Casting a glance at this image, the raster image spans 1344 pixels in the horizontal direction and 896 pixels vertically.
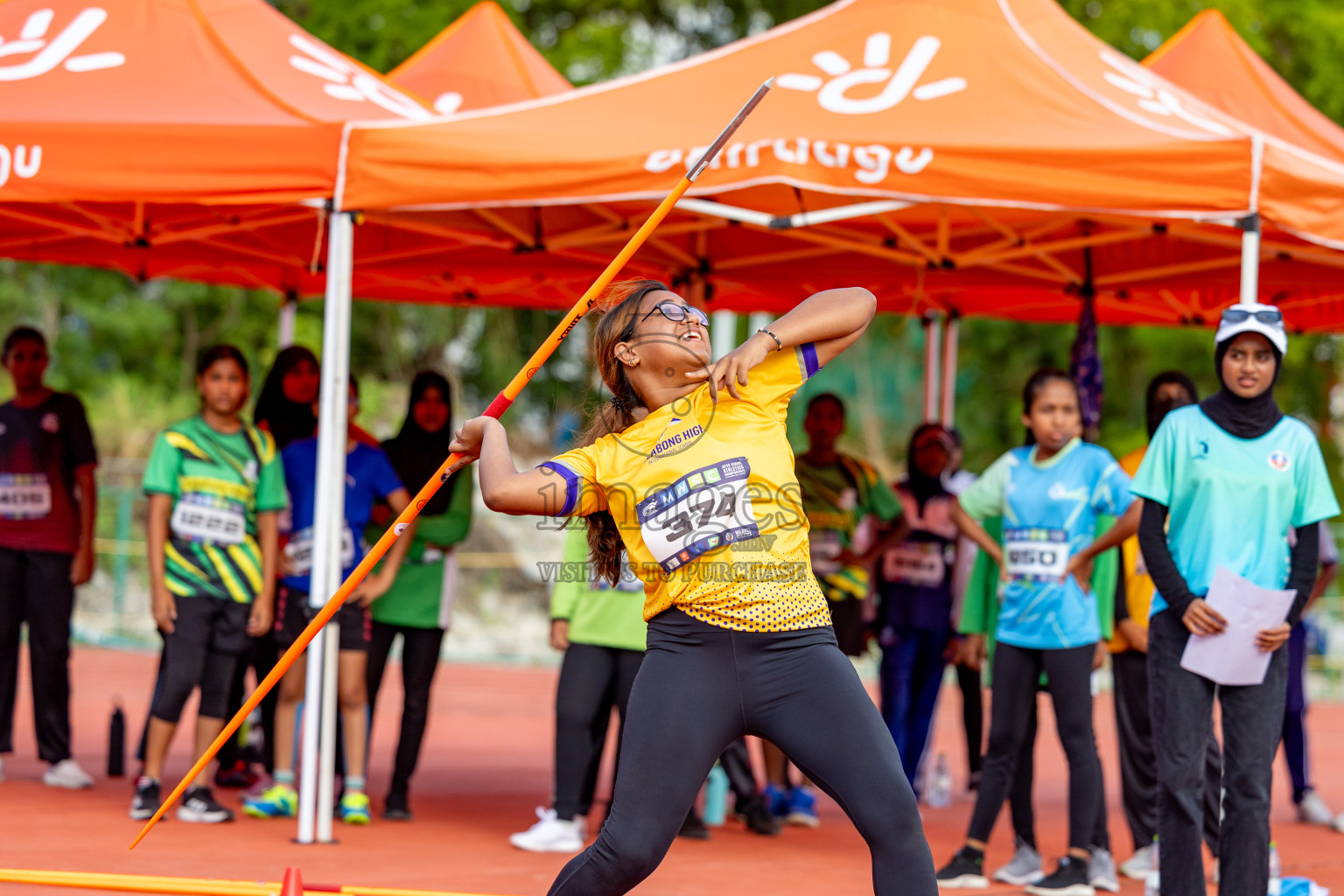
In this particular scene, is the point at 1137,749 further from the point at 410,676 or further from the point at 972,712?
the point at 410,676

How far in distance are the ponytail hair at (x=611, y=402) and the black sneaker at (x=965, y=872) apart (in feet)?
8.18

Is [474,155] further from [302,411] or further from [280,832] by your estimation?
[280,832]

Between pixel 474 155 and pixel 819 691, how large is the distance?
307cm

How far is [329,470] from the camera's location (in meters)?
5.89

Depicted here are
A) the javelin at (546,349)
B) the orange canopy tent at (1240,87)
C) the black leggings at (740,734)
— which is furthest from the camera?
the orange canopy tent at (1240,87)

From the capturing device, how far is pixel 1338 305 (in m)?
9.34

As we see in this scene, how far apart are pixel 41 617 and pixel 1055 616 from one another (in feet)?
15.7

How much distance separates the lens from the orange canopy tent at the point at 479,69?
8688 millimetres

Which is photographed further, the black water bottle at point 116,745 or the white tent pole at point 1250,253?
the black water bottle at point 116,745

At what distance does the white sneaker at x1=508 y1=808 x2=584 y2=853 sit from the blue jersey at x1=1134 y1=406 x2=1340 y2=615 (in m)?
2.74

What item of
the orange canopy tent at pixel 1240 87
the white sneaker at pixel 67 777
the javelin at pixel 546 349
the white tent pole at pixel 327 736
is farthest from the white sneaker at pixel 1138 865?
the white sneaker at pixel 67 777

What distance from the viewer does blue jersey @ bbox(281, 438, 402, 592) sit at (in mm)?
6586

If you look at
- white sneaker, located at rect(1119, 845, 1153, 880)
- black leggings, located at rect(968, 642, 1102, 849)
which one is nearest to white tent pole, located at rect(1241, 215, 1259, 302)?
black leggings, located at rect(968, 642, 1102, 849)

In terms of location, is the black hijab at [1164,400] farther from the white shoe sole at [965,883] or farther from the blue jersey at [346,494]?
the blue jersey at [346,494]
